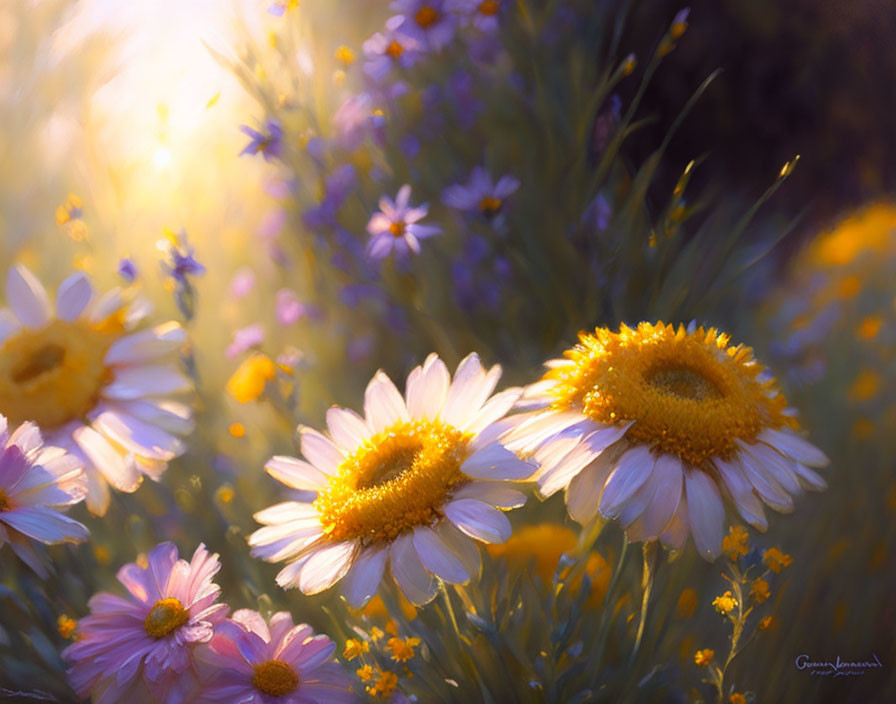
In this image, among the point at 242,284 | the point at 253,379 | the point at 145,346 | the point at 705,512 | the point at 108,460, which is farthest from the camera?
the point at 242,284

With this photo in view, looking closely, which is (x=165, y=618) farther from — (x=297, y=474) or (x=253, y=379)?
(x=253, y=379)

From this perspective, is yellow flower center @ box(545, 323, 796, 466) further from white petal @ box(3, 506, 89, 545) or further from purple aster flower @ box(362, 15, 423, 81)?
purple aster flower @ box(362, 15, 423, 81)

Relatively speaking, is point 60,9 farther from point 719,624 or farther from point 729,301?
point 719,624

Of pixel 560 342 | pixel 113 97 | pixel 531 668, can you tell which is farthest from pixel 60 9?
pixel 531 668

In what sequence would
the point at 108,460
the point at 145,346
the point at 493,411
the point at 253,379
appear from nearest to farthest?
the point at 493,411 < the point at 108,460 < the point at 145,346 < the point at 253,379

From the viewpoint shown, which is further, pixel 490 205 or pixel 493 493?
pixel 490 205

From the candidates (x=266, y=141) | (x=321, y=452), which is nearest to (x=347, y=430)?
(x=321, y=452)
